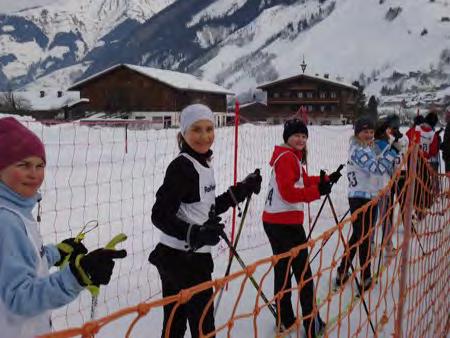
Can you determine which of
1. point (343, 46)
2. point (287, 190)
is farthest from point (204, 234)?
point (343, 46)

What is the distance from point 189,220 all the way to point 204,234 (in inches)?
10.9

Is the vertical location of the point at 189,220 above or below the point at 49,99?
below

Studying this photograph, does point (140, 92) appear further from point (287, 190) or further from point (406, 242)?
point (406, 242)

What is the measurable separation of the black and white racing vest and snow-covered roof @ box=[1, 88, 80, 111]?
5484cm

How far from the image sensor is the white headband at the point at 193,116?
2900 millimetres

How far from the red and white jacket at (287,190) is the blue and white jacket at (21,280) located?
2018mm

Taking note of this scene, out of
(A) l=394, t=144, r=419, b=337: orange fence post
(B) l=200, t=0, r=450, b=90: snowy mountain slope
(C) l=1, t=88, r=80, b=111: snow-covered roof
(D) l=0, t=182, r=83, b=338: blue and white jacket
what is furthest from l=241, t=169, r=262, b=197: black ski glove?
(B) l=200, t=0, r=450, b=90: snowy mountain slope

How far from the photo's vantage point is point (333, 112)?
60.9m

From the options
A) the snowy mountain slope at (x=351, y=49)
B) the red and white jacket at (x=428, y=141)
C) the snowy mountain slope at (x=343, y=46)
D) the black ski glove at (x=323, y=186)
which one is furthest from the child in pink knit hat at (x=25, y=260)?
the snowy mountain slope at (x=343, y=46)

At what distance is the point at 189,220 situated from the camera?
2.80 metres

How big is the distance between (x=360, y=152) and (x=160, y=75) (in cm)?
4602

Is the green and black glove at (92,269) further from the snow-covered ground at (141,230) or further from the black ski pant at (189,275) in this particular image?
the snow-covered ground at (141,230)

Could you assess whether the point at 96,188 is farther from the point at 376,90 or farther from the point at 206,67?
the point at 206,67

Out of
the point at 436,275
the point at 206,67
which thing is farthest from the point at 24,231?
the point at 206,67
